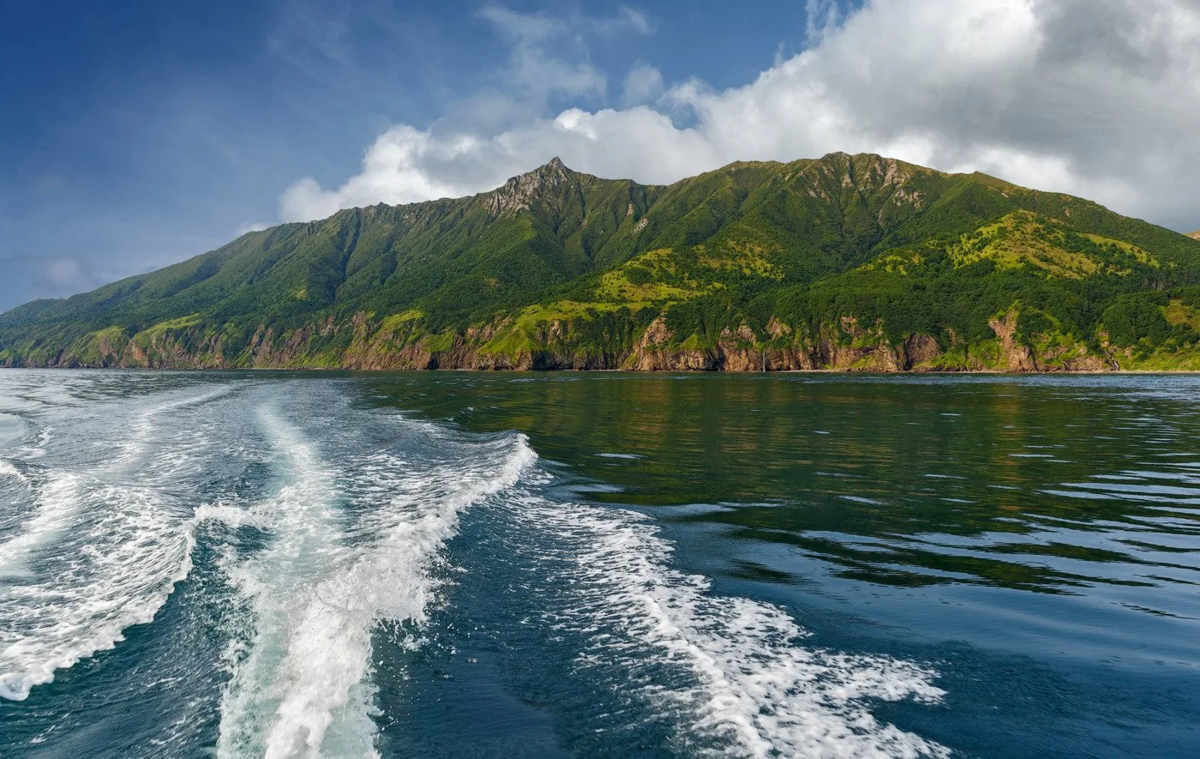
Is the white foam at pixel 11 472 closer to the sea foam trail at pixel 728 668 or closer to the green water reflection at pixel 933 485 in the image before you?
the green water reflection at pixel 933 485

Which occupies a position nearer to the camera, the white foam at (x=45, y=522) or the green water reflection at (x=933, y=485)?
the green water reflection at (x=933, y=485)

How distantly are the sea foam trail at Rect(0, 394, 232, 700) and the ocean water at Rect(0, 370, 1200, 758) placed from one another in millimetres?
97

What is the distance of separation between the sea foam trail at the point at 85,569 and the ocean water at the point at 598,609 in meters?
0.10

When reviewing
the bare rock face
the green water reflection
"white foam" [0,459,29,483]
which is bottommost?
the green water reflection

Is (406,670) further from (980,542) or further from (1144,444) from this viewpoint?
(1144,444)

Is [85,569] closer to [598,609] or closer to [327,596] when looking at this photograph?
[327,596]

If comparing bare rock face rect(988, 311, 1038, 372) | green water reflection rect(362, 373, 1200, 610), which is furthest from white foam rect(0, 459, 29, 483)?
bare rock face rect(988, 311, 1038, 372)

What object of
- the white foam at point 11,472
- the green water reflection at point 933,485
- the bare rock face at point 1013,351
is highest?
the bare rock face at point 1013,351

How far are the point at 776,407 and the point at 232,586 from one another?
5493 cm

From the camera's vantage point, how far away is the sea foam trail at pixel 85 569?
34.4 ft

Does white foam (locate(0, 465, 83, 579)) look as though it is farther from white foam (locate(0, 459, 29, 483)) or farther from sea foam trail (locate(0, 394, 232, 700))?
white foam (locate(0, 459, 29, 483))

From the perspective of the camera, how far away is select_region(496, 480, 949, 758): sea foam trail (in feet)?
25.4

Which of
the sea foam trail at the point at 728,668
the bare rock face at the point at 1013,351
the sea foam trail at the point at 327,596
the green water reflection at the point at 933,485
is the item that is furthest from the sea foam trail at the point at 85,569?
the bare rock face at the point at 1013,351

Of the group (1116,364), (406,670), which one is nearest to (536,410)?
(406,670)
